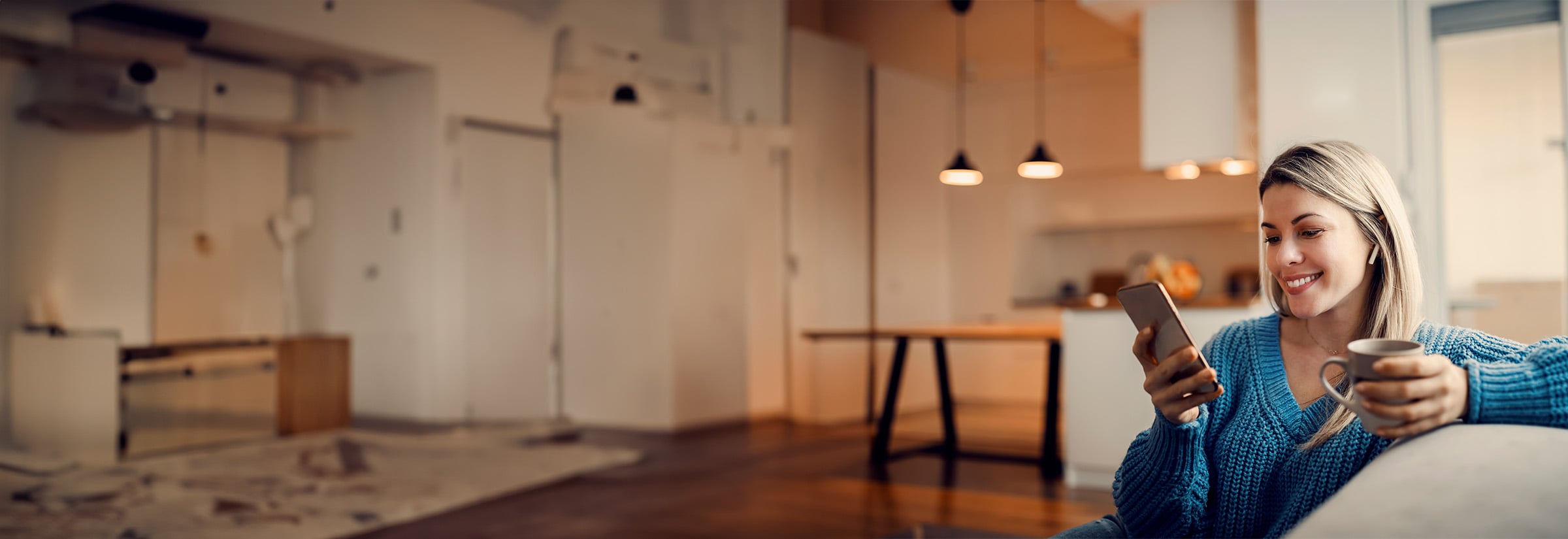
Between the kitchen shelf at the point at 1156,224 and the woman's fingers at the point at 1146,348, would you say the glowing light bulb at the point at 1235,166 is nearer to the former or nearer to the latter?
the kitchen shelf at the point at 1156,224

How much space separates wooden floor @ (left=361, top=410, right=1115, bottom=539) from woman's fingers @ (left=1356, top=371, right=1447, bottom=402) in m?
2.07

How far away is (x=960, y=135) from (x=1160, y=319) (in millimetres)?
7095

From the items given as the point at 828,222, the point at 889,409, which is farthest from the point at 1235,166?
the point at 828,222

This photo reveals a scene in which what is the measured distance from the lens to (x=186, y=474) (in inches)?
171

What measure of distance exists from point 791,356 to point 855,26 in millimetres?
2313

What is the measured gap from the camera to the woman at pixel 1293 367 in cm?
122

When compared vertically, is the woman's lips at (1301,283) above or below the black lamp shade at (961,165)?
below

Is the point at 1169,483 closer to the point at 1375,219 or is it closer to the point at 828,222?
Result: the point at 1375,219

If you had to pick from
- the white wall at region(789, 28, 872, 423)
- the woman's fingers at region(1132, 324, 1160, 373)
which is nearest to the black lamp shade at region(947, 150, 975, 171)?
the white wall at region(789, 28, 872, 423)

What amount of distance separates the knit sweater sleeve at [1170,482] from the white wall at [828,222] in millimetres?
5192

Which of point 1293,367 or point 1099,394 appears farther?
point 1099,394

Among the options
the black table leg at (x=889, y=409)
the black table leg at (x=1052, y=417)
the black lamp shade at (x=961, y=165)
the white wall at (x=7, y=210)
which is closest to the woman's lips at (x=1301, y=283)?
the black table leg at (x=1052, y=417)

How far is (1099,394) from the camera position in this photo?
166 inches

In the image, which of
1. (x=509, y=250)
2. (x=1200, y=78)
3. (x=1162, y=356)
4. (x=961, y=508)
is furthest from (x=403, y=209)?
(x=1162, y=356)
